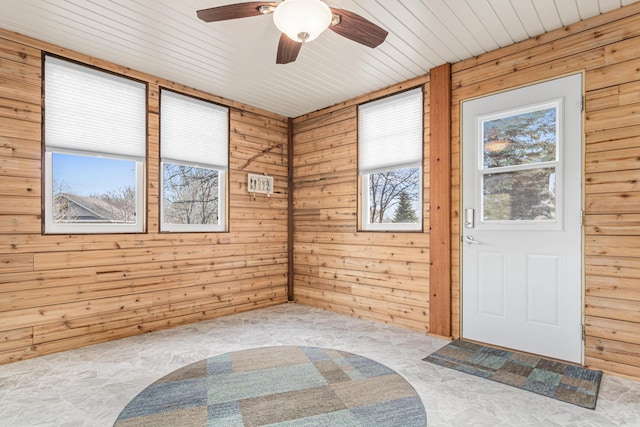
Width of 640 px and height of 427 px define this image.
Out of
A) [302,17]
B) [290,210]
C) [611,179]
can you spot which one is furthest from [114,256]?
[611,179]

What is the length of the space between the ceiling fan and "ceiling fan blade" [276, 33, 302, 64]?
1.8 inches

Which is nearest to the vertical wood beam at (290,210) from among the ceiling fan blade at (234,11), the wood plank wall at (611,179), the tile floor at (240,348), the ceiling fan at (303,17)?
the tile floor at (240,348)

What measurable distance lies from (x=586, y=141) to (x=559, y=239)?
32.3 inches

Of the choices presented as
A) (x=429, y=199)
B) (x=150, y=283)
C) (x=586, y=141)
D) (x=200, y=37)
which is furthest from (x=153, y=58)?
(x=586, y=141)

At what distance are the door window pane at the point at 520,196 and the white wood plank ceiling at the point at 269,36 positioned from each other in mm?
1231

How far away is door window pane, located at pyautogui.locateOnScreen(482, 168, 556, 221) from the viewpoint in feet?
9.85

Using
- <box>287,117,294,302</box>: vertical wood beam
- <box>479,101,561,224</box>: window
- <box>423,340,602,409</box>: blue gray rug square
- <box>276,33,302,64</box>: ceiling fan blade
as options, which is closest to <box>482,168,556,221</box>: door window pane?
<box>479,101,561,224</box>: window

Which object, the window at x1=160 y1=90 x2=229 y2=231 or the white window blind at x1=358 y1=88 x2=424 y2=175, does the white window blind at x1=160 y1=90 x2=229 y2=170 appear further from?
the white window blind at x1=358 y1=88 x2=424 y2=175

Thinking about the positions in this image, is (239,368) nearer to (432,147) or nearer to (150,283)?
(150,283)

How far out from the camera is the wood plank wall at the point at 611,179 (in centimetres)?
261

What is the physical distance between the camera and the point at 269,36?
10.1 feet

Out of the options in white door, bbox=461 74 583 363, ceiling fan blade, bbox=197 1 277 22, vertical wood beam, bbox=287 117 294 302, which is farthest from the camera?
vertical wood beam, bbox=287 117 294 302

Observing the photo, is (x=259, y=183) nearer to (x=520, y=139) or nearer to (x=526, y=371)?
(x=520, y=139)

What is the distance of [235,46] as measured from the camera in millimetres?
3225
